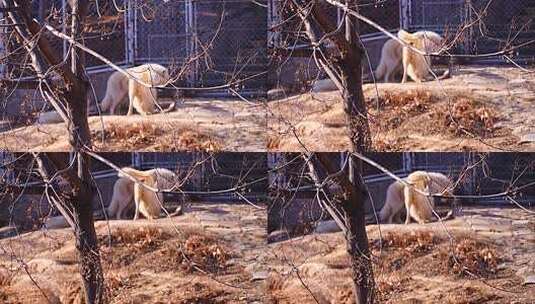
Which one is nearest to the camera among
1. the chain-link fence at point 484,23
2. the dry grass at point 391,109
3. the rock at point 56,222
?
the chain-link fence at point 484,23

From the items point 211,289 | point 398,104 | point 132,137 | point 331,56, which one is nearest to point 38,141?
point 132,137

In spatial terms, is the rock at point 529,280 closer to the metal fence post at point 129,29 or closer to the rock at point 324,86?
the rock at point 324,86

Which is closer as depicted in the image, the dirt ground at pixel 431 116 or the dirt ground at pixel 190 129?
the dirt ground at pixel 431 116

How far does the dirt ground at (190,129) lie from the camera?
395 centimetres

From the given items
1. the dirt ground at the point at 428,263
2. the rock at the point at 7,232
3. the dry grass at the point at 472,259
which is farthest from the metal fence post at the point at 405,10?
the rock at the point at 7,232

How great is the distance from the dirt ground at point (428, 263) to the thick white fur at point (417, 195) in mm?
54

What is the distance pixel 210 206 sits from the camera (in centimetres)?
399

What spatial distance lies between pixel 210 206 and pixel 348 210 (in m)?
0.62

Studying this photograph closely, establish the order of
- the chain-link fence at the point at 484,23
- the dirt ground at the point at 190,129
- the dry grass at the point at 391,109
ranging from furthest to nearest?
the dirt ground at the point at 190,129
the dry grass at the point at 391,109
the chain-link fence at the point at 484,23

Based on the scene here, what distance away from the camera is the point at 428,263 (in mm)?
3865

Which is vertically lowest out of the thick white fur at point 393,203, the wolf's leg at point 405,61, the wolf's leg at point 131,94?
the thick white fur at point 393,203

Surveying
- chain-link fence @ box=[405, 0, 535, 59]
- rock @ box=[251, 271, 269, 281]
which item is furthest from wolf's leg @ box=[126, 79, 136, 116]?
chain-link fence @ box=[405, 0, 535, 59]

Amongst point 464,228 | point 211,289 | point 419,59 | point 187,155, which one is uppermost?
point 419,59

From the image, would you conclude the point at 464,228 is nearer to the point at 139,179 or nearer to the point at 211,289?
the point at 211,289
